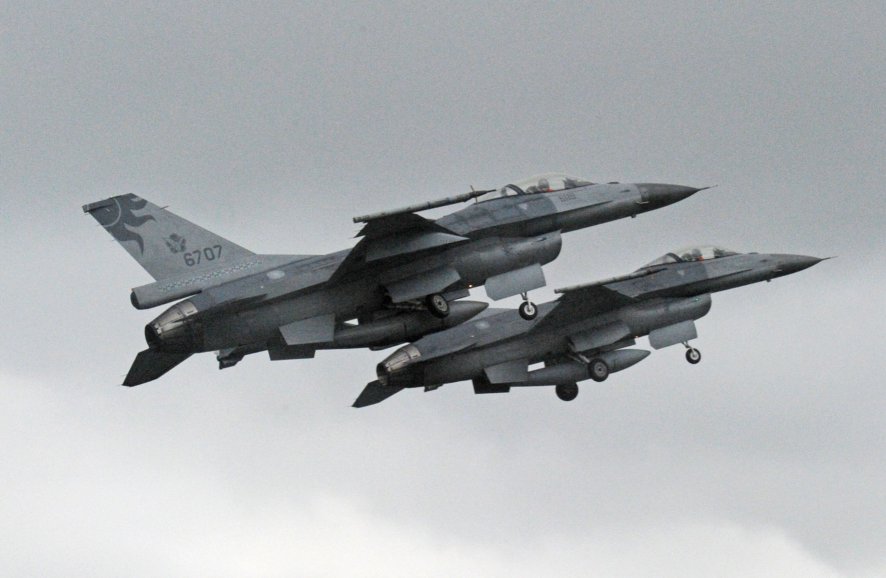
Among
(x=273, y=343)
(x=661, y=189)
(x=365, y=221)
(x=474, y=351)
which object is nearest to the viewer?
(x=365, y=221)

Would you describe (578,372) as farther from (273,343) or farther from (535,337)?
(273,343)

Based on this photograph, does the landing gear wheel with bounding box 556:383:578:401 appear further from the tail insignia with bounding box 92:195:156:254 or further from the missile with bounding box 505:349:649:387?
the tail insignia with bounding box 92:195:156:254

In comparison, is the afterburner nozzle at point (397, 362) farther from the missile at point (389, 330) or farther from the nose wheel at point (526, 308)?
the nose wheel at point (526, 308)

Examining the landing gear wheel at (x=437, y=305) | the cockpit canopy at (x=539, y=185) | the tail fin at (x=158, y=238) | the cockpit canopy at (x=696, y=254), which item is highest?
the tail fin at (x=158, y=238)

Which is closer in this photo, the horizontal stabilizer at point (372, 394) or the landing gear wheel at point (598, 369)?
the landing gear wheel at point (598, 369)

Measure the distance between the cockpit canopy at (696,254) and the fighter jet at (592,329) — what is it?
27 millimetres

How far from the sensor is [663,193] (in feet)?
157

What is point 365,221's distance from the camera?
135 ft

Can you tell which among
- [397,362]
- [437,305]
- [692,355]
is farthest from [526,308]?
[692,355]

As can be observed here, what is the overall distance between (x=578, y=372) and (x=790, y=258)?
653 cm

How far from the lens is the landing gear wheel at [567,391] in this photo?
54531 mm

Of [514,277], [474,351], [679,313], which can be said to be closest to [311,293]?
[514,277]

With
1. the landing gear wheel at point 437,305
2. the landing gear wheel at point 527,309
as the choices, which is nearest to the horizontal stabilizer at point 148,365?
the landing gear wheel at point 437,305

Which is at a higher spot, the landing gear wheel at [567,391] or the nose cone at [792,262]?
the nose cone at [792,262]
